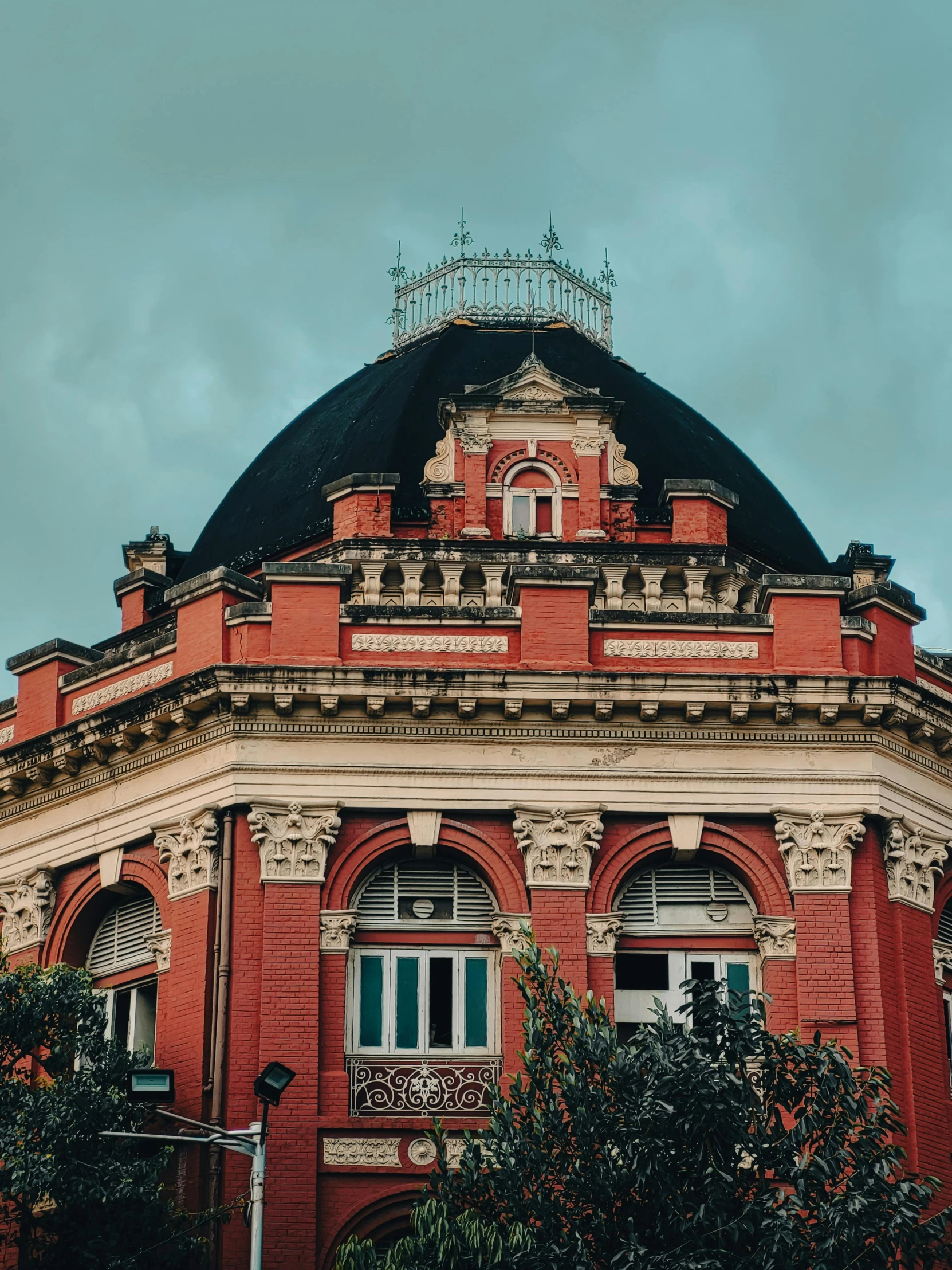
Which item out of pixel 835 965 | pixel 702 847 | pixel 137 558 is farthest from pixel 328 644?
pixel 137 558

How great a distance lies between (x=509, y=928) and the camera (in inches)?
1143

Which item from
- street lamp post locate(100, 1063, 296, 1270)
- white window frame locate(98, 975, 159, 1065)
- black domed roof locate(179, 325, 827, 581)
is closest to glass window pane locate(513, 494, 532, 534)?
black domed roof locate(179, 325, 827, 581)

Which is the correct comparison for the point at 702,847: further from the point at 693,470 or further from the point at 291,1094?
the point at 693,470

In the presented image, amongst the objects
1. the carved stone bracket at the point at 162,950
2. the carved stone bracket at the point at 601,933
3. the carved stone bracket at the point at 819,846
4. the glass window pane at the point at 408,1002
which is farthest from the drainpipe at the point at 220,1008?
the carved stone bracket at the point at 819,846

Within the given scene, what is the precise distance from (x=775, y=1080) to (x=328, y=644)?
9049mm

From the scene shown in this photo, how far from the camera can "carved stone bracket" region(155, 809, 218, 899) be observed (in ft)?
96.1

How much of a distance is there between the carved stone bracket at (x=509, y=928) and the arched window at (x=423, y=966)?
262 mm

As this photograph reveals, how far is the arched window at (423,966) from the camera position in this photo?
94.7 ft

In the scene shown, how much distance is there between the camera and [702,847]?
2961 centimetres

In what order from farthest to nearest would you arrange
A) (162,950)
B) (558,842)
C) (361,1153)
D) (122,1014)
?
(122,1014), (162,950), (558,842), (361,1153)

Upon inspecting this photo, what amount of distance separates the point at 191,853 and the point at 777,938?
7628mm

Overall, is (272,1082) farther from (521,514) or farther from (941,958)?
(521,514)

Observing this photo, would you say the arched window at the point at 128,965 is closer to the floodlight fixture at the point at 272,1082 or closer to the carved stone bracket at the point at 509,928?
the carved stone bracket at the point at 509,928

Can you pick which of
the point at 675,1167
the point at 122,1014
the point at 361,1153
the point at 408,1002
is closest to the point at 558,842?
the point at 408,1002
